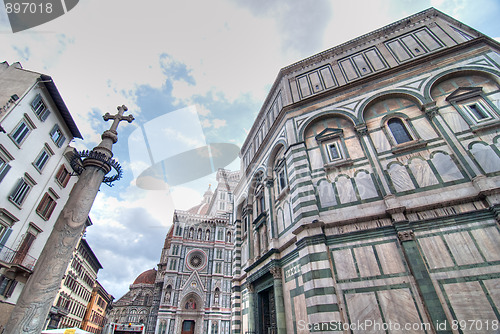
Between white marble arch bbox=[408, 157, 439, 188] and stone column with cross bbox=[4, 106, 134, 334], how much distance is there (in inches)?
439

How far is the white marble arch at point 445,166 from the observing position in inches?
297

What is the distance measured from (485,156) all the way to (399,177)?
2.37 m

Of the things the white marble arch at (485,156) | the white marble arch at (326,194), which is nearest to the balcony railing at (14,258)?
the white marble arch at (326,194)

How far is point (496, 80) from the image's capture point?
8.66 meters

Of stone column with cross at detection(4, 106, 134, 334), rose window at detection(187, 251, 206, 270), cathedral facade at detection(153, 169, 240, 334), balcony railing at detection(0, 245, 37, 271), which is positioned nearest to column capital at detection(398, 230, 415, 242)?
stone column with cross at detection(4, 106, 134, 334)

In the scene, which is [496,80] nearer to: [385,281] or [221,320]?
[385,281]

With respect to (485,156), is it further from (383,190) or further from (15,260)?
(15,260)

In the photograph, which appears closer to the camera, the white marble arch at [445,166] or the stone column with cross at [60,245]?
the stone column with cross at [60,245]

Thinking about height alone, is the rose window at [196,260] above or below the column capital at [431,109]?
above

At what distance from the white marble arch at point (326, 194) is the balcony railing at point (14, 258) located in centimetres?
1716

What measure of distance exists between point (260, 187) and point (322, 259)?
6252 mm

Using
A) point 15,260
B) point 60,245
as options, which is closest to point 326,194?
point 60,245

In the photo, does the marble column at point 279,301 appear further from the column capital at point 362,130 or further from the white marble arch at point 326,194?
Result: the column capital at point 362,130

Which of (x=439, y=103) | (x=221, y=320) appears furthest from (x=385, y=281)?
(x=221, y=320)
